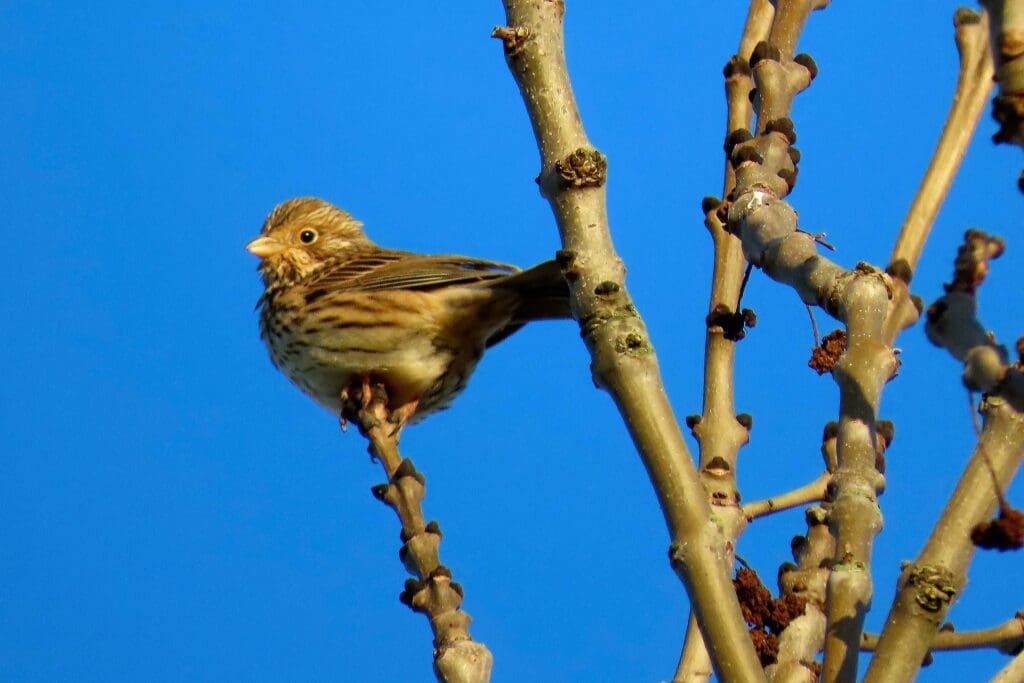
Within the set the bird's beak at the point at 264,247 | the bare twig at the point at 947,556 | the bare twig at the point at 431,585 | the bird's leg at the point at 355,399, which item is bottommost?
the bare twig at the point at 947,556

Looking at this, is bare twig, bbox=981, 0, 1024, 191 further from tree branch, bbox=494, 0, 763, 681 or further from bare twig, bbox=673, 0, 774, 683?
bare twig, bbox=673, 0, 774, 683

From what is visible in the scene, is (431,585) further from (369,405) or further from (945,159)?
(369,405)

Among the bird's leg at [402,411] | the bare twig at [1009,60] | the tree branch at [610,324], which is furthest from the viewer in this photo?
the bird's leg at [402,411]

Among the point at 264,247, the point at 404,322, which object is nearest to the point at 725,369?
the point at 404,322

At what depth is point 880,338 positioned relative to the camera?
212 centimetres

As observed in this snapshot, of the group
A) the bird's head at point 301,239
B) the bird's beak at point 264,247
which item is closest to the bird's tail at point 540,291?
the bird's head at point 301,239

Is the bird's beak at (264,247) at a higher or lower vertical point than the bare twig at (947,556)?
higher

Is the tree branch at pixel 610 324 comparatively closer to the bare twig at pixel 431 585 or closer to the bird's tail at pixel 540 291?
the bare twig at pixel 431 585

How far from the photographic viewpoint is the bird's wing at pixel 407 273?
5.12 m

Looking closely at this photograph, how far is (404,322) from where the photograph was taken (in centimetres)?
506

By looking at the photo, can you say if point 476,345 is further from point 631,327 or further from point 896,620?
point 896,620

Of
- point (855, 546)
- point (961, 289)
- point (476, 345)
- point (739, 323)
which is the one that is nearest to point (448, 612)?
point (739, 323)

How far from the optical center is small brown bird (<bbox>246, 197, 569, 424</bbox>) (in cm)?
495

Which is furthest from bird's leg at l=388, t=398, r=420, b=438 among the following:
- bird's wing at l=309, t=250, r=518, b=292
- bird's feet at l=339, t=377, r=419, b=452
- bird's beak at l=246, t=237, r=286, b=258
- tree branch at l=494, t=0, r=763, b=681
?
tree branch at l=494, t=0, r=763, b=681
